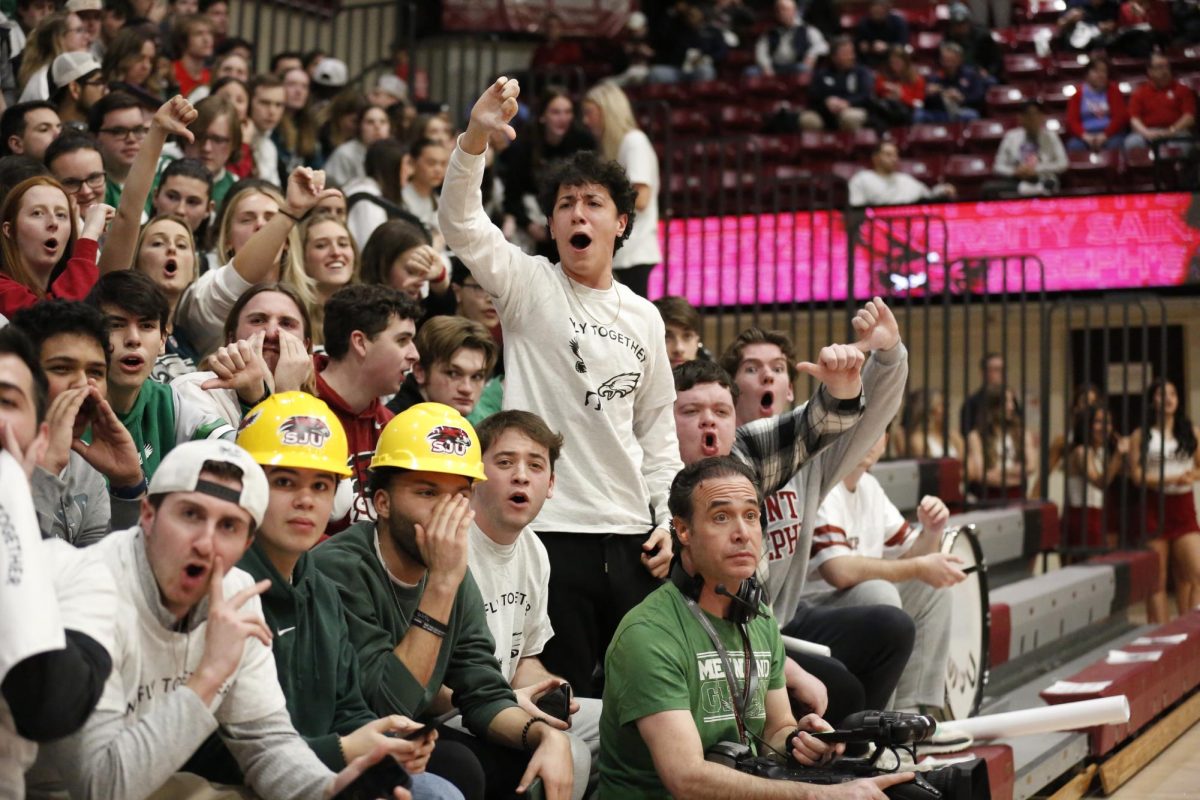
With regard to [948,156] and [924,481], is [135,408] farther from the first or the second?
[948,156]

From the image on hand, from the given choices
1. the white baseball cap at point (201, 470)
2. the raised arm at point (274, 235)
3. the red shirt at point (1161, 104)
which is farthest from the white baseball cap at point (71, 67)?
the red shirt at point (1161, 104)

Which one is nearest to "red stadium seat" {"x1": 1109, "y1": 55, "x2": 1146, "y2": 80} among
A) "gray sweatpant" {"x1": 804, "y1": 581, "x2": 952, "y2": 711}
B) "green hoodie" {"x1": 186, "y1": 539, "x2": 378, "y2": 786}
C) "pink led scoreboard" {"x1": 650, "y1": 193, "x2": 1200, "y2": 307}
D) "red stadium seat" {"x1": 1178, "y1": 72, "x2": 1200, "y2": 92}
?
"red stadium seat" {"x1": 1178, "y1": 72, "x2": 1200, "y2": 92}

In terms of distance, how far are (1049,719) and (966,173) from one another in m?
→ 8.98

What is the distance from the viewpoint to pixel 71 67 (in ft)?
22.6

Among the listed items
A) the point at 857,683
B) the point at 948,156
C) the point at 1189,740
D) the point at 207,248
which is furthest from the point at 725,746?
the point at 948,156

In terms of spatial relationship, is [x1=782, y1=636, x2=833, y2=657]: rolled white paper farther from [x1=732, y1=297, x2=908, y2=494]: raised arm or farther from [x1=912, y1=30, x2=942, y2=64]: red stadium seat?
[x1=912, y1=30, x2=942, y2=64]: red stadium seat

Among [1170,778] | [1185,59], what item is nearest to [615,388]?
[1170,778]

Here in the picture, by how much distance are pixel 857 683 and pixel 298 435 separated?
2.26 meters

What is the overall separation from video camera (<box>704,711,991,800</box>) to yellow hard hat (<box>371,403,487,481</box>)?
922 mm

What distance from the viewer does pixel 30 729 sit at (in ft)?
8.25

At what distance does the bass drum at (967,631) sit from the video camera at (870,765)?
188 cm

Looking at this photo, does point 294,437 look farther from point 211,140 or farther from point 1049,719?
point 211,140

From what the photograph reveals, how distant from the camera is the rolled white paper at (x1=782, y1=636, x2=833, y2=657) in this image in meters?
4.89

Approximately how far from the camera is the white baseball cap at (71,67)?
6.88 metres
